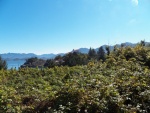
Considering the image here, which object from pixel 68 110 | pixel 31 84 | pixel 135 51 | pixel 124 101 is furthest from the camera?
pixel 135 51

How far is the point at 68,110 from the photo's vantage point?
485 centimetres

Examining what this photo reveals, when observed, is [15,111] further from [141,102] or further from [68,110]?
[141,102]

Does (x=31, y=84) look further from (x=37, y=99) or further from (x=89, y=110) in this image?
(x=89, y=110)

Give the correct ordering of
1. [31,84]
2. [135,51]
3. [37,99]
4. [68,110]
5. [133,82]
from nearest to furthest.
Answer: [68,110]
[37,99]
[133,82]
[31,84]
[135,51]

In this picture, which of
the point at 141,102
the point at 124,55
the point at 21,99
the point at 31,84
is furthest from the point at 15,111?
the point at 124,55

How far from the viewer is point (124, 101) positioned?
5.21 m

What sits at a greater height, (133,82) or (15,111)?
(133,82)

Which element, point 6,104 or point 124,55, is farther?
point 124,55

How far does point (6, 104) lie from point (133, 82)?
3.31m

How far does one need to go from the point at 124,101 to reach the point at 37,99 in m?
2.13

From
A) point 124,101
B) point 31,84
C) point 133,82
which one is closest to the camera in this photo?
point 124,101

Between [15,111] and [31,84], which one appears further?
[31,84]

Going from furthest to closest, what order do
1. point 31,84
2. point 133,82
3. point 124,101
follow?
1. point 31,84
2. point 133,82
3. point 124,101

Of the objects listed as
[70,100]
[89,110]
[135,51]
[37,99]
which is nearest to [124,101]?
[89,110]
